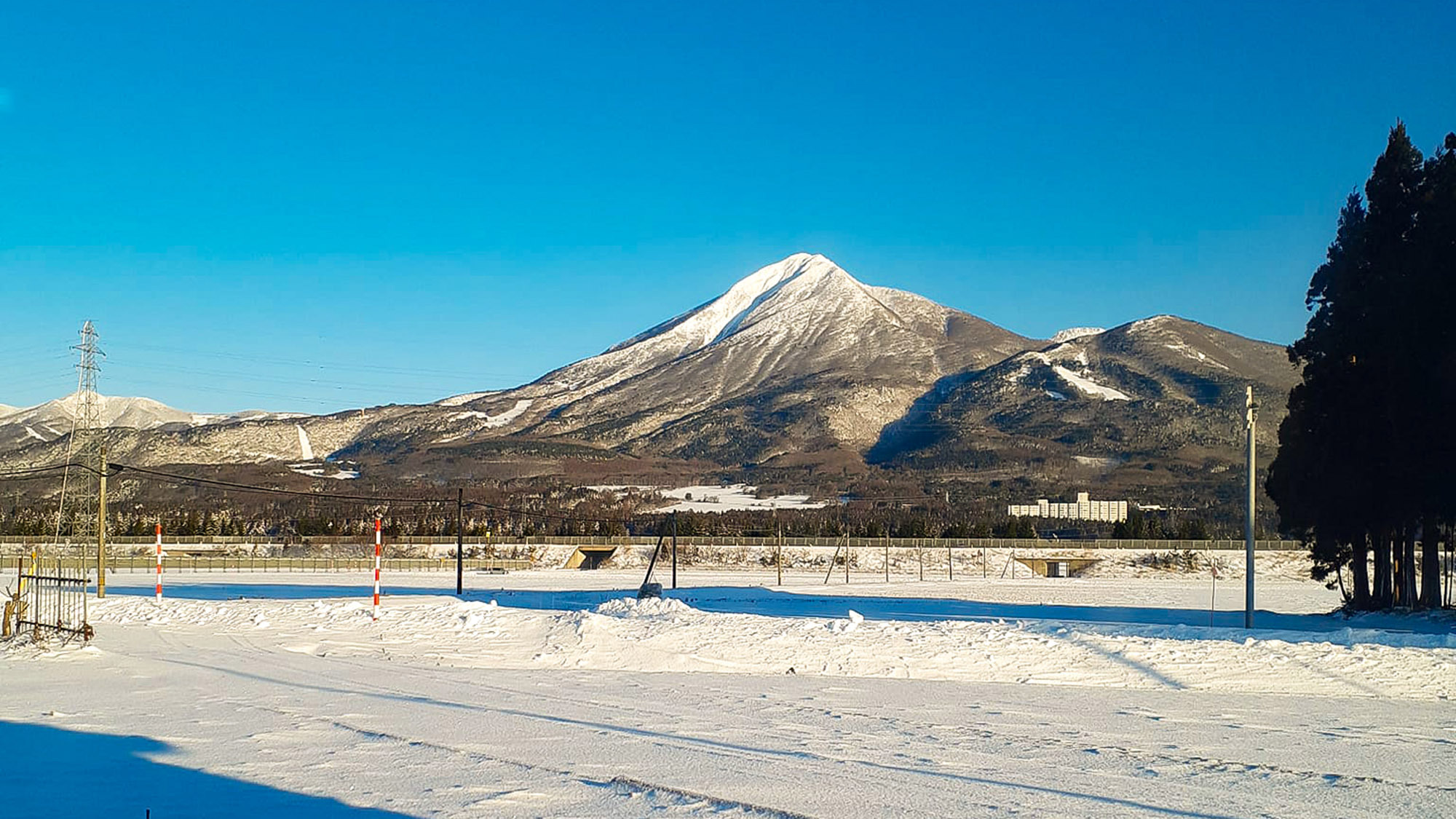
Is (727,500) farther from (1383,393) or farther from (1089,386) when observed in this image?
(1383,393)

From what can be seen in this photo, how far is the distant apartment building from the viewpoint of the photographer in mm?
119438

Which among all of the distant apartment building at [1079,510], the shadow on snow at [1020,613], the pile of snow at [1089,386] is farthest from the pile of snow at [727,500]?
the shadow on snow at [1020,613]

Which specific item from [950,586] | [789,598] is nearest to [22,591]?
[789,598]

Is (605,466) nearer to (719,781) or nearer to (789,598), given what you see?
(789,598)

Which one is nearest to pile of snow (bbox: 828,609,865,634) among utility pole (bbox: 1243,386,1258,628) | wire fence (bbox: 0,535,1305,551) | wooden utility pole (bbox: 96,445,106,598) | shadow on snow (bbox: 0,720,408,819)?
utility pole (bbox: 1243,386,1258,628)

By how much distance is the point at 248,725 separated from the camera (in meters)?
11.7

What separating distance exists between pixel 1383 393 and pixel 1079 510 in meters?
97.1

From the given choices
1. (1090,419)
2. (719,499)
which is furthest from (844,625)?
(1090,419)

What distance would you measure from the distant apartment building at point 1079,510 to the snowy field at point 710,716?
315 ft

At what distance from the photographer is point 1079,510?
12050 cm

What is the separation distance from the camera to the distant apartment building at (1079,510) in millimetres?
A: 119438

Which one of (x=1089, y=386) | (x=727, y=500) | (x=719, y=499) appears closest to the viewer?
(x=727, y=500)

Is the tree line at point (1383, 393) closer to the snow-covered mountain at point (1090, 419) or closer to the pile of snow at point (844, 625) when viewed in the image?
the pile of snow at point (844, 625)

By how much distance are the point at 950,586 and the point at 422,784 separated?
1815 inches
